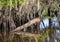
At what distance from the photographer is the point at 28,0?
748 cm

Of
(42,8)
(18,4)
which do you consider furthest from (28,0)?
(42,8)

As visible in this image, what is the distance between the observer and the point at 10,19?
7.84 m

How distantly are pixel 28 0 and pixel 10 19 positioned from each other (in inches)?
37.1

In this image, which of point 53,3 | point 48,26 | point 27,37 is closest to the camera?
point 27,37

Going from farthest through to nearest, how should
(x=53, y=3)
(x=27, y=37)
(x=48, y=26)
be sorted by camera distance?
(x=48, y=26), (x=53, y=3), (x=27, y=37)

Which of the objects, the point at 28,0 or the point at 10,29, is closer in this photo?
the point at 28,0

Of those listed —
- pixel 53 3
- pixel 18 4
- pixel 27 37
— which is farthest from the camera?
pixel 53 3

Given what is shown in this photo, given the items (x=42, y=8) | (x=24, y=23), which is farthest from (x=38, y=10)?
(x=24, y=23)

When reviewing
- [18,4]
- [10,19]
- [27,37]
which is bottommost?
[27,37]

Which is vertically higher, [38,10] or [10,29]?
[38,10]

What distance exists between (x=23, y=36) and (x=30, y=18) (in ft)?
3.75

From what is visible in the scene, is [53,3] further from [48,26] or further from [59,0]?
[48,26]

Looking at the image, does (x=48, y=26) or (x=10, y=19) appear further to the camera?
(x=48, y=26)

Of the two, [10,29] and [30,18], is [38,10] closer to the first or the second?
[30,18]
